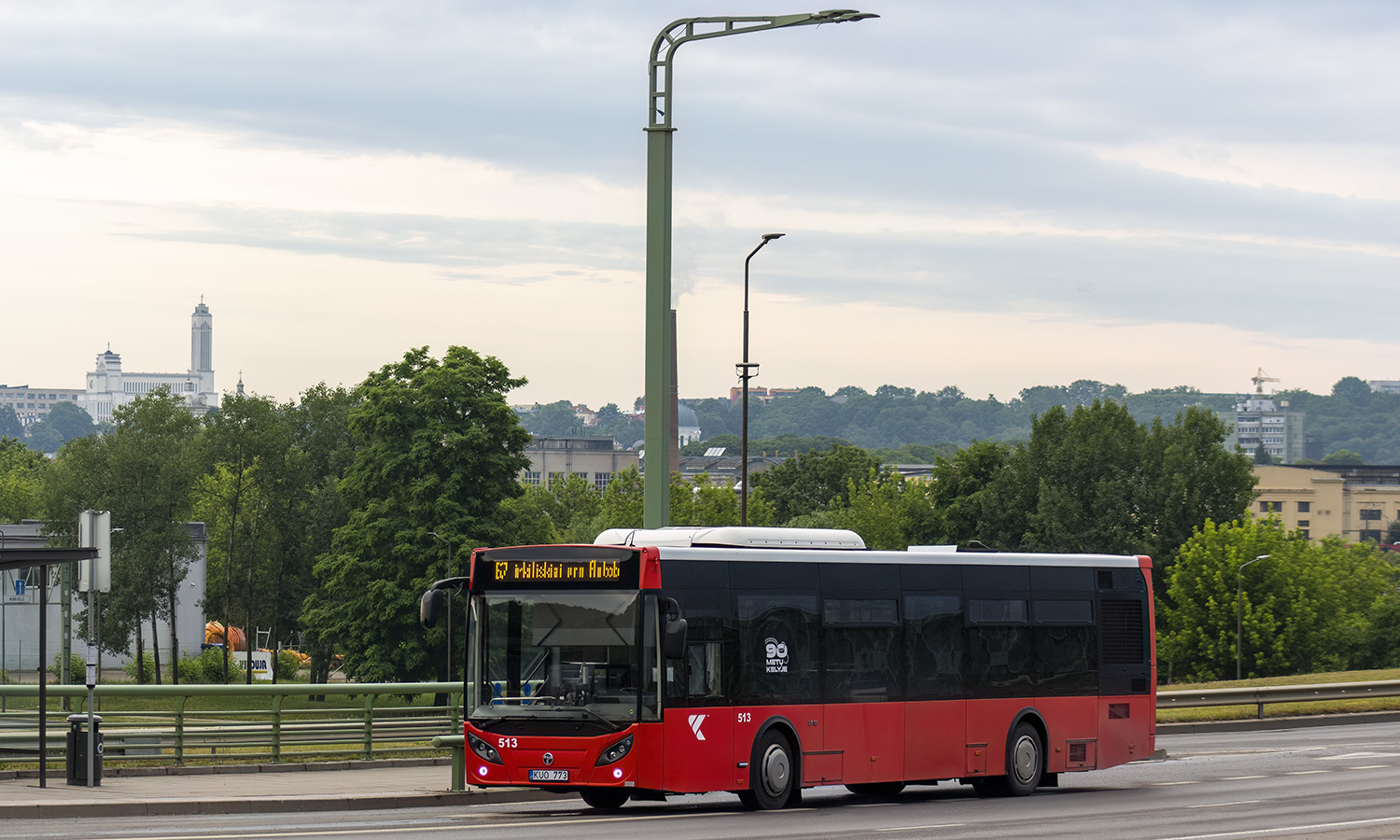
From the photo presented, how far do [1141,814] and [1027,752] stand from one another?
3002 mm

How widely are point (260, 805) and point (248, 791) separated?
116 cm

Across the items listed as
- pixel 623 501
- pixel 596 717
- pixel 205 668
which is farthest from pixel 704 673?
pixel 623 501

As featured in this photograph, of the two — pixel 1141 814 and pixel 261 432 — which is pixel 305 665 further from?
pixel 1141 814

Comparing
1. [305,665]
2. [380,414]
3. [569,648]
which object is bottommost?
[305,665]

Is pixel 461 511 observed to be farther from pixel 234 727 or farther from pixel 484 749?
pixel 484 749

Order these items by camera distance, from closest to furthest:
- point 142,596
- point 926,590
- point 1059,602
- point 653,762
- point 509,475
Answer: point 653,762 → point 926,590 → point 1059,602 → point 509,475 → point 142,596

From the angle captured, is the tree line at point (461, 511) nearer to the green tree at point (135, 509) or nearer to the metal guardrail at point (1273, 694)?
the green tree at point (135, 509)

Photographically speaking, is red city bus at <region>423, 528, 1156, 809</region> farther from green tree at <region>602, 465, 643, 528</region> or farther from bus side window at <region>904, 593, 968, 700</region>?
green tree at <region>602, 465, 643, 528</region>

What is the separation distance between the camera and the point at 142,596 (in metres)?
79.9

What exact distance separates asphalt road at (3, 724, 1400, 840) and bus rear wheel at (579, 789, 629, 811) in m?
0.16

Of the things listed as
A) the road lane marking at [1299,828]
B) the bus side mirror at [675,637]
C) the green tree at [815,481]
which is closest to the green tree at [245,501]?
the green tree at [815,481]

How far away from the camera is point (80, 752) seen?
18.1 metres

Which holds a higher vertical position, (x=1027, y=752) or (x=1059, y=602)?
(x=1059, y=602)

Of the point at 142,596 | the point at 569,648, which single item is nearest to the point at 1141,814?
the point at 569,648
